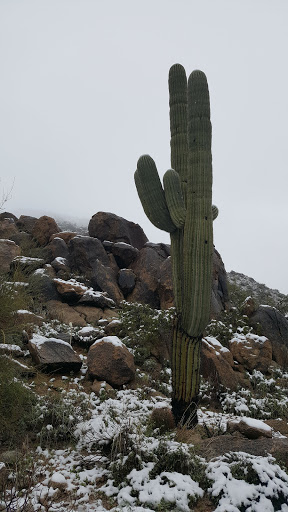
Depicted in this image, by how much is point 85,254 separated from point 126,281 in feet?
6.53

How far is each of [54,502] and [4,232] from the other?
13263mm

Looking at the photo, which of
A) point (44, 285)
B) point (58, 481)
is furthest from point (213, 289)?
point (58, 481)

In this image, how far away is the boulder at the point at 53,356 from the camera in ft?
19.0

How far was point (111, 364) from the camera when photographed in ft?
19.9

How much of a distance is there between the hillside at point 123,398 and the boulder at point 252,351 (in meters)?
0.03

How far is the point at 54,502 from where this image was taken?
2939 mm

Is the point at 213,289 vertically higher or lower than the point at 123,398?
higher

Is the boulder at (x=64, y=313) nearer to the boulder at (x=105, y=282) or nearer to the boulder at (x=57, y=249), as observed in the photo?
the boulder at (x=105, y=282)

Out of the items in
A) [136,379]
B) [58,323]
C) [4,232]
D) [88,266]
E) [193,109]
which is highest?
[193,109]

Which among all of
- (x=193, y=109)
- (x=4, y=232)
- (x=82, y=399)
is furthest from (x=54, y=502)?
(x=4, y=232)

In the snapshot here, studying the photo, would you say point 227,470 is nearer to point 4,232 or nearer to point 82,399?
point 82,399

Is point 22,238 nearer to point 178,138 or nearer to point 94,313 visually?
point 94,313

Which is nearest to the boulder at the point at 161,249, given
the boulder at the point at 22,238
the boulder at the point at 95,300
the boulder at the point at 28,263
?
the boulder at the point at 95,300

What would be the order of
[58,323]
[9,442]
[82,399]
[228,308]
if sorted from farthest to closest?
[228,308] < [58,323] < [82,399] < [9,442]
